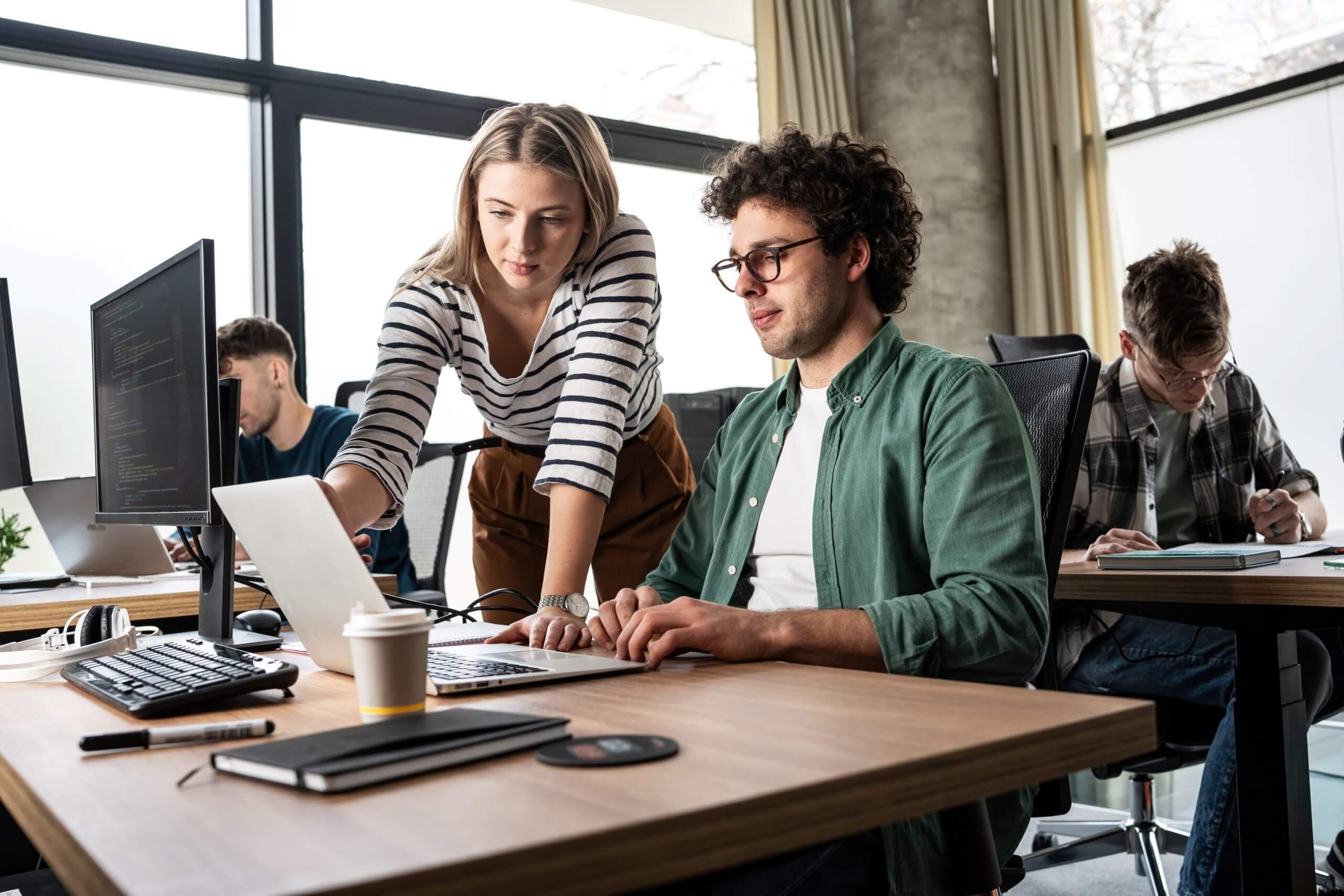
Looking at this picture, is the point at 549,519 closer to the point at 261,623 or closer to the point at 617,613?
the point at 261,623

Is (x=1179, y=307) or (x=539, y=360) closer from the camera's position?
(x=539, y=360)

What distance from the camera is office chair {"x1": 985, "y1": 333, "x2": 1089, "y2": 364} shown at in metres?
2.66

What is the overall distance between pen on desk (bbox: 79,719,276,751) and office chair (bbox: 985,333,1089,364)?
1985 millimetres

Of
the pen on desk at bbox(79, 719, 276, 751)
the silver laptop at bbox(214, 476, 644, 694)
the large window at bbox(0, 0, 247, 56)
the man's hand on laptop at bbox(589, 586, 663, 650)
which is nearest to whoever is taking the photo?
the pen on desk at bbox(79, 719, 276, 751)

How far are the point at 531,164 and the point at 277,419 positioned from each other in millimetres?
1752

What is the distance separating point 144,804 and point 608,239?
126 cm

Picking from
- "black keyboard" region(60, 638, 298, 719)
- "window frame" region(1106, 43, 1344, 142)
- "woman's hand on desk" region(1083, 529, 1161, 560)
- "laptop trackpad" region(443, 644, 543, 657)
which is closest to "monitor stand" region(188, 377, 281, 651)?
"black keyboard" region(60, 638, 298, 719)

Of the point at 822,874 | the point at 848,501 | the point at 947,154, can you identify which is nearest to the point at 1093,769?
the point at 822,874

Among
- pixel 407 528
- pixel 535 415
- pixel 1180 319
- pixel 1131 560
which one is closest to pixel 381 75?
pixel 407 528

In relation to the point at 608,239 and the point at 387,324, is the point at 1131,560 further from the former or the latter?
the point at 387,324

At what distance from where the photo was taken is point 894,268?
5.24 feet

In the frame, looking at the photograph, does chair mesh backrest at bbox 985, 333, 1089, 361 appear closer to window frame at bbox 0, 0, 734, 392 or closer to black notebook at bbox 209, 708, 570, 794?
window frame at bbox 0, 0, 734, 392

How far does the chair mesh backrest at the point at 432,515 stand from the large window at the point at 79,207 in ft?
3.14

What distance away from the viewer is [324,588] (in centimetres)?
102
